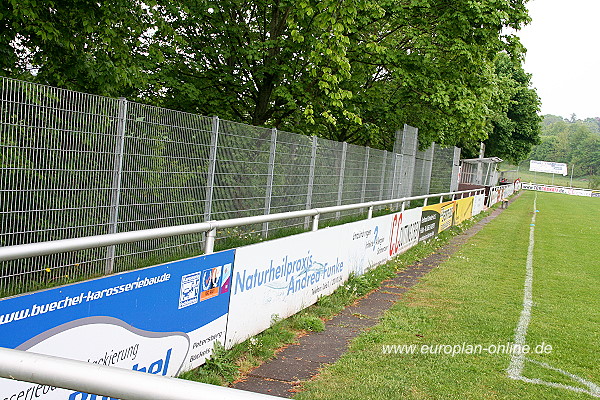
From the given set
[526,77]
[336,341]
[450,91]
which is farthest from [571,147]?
[336,341]

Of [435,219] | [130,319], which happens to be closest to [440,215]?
[435,219]

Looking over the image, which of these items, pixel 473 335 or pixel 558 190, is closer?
pixel 473 335

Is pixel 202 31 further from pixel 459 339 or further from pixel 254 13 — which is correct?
pixel 459 339

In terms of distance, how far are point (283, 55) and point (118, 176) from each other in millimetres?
9710

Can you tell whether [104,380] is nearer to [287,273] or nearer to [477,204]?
[287,273]

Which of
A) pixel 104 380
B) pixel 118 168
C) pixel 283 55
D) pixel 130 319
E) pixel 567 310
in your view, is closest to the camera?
pixel 104 380

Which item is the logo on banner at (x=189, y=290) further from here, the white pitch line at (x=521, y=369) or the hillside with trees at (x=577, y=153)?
the hillside with trees at (x=577, y=153)

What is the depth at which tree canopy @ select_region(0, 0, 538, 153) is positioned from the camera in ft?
30.1

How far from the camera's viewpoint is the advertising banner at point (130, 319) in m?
3.36

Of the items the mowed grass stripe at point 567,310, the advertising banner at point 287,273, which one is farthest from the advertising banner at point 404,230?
the mowed grass stripe at point 567,310

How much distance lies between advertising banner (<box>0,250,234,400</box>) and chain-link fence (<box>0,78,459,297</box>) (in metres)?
0.99

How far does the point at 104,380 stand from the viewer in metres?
1.47

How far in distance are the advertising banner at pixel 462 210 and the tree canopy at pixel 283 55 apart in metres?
3.48

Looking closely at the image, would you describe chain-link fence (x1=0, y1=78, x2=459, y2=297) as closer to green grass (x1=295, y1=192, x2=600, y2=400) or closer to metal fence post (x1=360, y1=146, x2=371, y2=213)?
green grass (x1=295, y1=192, x2=600, y2=400)
